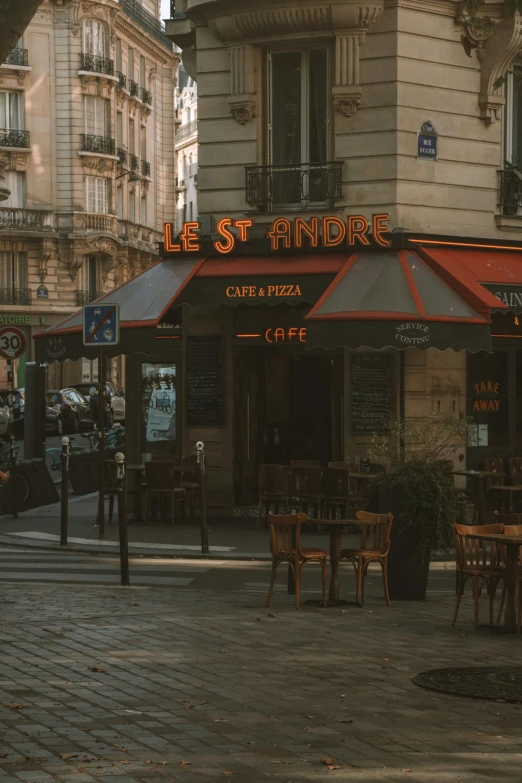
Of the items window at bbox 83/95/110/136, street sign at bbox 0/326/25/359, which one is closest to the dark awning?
street sign at bbox 0/326/25/359

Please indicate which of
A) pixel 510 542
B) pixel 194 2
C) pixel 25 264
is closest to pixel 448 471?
pixel 510 542

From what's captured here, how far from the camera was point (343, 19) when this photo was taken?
20.2 m

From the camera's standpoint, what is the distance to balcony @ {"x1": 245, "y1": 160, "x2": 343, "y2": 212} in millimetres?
20742

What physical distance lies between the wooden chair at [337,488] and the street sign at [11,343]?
28.1ft

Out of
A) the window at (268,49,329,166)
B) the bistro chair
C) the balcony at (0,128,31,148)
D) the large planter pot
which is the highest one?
the balcony at (0,128,31,148)

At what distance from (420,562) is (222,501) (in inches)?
326

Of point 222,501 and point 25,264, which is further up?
point 25,264

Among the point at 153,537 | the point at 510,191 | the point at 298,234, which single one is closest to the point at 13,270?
the point at 510,191

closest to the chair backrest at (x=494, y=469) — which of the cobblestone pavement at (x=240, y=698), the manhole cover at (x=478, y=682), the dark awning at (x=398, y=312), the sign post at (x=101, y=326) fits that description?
the dark awning at (x=398, y=312)

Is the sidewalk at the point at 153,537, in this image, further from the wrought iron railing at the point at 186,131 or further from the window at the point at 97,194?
the wrought iron railing at the point at 186,131

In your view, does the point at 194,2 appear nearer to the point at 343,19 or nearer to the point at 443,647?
the point at 343,19

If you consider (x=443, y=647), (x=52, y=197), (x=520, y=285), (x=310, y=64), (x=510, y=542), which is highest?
(x=52, y=197)

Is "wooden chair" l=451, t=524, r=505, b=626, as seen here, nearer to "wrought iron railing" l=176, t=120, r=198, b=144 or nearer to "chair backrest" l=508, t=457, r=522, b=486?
"chair backrest" l=508, t=457, r=522, b=486

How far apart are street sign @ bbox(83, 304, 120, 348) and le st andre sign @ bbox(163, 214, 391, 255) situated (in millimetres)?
3405
